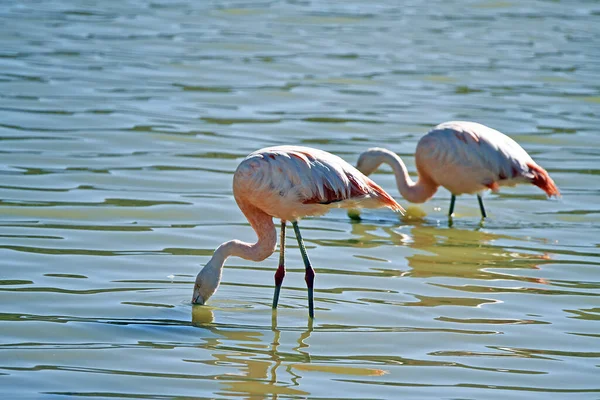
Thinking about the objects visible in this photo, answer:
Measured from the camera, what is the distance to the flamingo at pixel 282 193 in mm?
7324

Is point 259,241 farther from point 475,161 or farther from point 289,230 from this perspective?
point 475,161

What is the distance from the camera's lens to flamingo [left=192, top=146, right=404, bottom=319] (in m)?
7.32

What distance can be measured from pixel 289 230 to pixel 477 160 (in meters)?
1.90

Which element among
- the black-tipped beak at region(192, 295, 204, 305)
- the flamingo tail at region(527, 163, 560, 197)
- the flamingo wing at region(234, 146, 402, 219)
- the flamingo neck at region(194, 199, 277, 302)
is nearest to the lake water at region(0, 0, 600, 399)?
the black-tipped beak at region(192, 295, 204, 305)

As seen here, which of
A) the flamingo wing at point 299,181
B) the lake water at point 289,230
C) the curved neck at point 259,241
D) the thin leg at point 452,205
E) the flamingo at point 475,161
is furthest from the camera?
the thin leg at point 452,205

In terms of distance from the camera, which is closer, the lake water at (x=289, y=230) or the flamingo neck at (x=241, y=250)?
the lake water at (x=289, y=230)

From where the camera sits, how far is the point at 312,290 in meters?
7.47

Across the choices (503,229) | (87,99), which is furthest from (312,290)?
(87,99)

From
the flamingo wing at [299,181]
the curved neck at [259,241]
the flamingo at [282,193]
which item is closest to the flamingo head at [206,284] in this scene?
the flamingo at [282,193]

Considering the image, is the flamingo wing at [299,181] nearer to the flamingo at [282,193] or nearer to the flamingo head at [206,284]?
the flamingo at [282,193]

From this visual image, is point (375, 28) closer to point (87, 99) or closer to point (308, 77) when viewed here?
point (308, 77)

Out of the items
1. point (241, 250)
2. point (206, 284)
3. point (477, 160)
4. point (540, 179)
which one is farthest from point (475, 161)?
point (206, 284)

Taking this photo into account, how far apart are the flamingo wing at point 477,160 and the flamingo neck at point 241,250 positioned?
3.30 m

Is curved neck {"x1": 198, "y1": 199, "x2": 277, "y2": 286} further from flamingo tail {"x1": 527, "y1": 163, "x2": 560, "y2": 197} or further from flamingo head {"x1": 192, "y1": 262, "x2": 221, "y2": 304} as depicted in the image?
flamingo tail {"x1": 527, "y1": 163, "x2": 560, "y2": 197}
